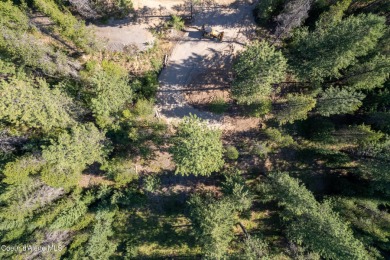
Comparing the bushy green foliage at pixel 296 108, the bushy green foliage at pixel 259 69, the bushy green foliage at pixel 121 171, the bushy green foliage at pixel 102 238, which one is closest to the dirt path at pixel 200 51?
the bushy green foliage at pixel 259 69

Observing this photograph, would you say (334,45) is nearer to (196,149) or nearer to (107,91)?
(196,149)

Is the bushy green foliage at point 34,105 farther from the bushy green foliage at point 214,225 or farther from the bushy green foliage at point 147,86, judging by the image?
the bushy green foliage at point 214,225

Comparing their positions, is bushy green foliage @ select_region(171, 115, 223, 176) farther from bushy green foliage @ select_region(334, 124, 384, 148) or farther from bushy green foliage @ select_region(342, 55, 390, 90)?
bushy green foliage @ select_region(342, 55, 390, 90)

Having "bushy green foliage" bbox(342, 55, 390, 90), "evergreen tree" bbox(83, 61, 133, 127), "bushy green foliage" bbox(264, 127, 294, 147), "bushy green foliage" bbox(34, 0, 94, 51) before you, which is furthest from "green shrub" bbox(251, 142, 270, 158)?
"bushy green foliage" bbox(34, 0, 94, 51)

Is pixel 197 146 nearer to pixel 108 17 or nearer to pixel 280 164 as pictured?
pixel 280 164

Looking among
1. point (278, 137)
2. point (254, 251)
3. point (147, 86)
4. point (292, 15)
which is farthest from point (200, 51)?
point (254, 251)

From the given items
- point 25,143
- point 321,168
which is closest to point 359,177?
point 321,168

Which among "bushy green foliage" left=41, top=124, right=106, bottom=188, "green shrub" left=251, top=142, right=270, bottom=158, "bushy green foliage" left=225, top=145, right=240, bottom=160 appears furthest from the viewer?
"green shrub" left=251, top=142, right=270, bottom=158
